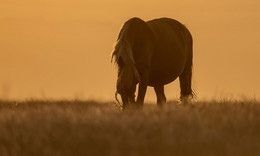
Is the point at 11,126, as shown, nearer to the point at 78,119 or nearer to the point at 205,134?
the point at 78,119

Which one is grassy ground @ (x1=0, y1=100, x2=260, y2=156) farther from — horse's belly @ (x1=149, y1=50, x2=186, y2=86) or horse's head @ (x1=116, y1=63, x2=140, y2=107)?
horse's belly @ (x1=149, y1=50, x2=186, y2=86)

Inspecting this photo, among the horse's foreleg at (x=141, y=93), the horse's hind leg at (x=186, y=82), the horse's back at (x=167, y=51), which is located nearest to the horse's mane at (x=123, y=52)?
the horse's foreleg at (x=141, y=93)

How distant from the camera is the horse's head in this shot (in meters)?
12.1

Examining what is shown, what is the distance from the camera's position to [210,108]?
11.3m

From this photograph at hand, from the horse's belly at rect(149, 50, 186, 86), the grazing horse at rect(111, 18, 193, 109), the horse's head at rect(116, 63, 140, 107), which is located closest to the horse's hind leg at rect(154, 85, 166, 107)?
the grazing horse at rect(111, 18, 193, 109)

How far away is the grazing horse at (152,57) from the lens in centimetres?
1226

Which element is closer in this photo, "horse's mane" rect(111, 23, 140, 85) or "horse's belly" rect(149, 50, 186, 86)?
"horse's mane" rect(111, 23, 140, 85)

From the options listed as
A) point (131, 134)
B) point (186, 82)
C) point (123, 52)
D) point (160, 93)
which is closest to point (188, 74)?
point (186, 82)

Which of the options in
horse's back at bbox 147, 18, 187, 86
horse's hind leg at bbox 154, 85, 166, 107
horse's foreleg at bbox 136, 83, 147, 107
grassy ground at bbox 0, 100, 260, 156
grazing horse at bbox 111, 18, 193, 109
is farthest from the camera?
horse's hind leg at bbox 154, 85, 166, 107

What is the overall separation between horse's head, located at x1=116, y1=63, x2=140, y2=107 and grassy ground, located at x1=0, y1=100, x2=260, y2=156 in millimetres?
1844

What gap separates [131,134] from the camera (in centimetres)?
839

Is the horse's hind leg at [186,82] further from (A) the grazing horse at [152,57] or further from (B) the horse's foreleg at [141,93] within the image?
(B) the horse's foreleg at [141,93]

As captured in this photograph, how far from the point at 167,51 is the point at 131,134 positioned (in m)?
6.69

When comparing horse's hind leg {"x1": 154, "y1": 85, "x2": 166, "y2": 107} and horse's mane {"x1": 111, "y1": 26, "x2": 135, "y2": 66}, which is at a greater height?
horse's mane {"x1": 111, "y1": 26, "x2": 135, "y2": 66}
